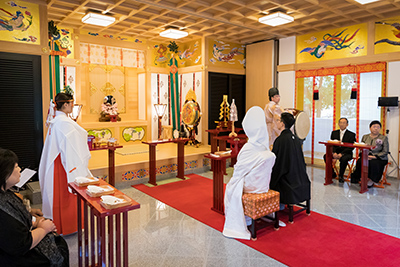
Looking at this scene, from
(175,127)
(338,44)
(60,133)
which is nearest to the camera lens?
(60,133)

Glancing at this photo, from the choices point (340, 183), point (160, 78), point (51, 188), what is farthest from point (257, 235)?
point (160, 78)

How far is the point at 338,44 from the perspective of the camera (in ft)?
24.0

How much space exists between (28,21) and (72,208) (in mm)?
3526

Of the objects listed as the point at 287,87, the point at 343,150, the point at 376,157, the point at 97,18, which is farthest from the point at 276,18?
the point at 97,18

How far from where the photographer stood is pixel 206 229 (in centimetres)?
398

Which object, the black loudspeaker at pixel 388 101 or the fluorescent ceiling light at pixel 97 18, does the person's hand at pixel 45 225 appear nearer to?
the fluorescent ceiling light at pixel 97 18

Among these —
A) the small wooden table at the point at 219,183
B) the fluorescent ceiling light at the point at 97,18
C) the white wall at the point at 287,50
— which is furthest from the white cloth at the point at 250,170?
the white wall at the point at 287,50

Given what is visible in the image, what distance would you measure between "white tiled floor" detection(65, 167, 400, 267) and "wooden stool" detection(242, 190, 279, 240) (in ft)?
1.13

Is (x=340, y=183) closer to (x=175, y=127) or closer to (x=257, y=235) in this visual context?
(x=257, y=235)

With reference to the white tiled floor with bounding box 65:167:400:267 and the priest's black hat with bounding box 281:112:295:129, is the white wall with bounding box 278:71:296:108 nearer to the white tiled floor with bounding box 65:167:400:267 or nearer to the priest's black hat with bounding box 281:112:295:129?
the white tiled floor with bounding box 65:167:400:267

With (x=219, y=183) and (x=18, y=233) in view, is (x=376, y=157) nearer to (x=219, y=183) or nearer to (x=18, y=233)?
(x=219, y=183)

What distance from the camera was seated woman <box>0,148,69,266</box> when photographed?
1899 mm

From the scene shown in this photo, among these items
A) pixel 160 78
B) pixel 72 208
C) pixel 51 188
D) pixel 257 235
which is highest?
pixel 160 78

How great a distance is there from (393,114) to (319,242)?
14.1 ft
